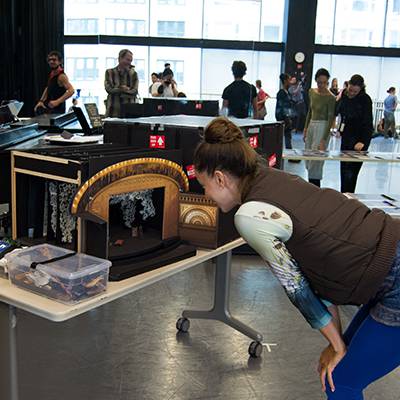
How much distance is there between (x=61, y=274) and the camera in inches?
58.8

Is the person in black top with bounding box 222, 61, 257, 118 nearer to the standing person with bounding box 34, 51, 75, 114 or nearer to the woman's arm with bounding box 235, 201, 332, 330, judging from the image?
the standing person with bounding box 34, 51, 75, 114

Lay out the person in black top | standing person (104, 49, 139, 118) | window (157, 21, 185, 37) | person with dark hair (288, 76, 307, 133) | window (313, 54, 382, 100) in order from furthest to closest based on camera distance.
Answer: window (313, 54, 382, 100)
window (157, 21, 185, 37)
person with dark hair (288, 76, 307, 133)
standing person (104, 49, 139, 118)
the person in black top

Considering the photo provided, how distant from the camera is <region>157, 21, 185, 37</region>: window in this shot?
10.4 meters

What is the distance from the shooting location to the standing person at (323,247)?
1.41 m

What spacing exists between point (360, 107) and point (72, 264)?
3.96 meters

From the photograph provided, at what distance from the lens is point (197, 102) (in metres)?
4.93

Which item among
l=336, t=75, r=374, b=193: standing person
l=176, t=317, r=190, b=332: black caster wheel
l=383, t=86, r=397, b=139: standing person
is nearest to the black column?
l=383, t=86, r=397, b=139: standing person

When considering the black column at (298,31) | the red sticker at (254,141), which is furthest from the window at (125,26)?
the red sticker at (254,141)

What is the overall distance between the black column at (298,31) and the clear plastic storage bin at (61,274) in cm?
975

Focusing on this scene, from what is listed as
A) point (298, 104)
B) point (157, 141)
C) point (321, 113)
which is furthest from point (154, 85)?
point (157, 141)

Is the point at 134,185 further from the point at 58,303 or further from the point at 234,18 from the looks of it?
the point at 234,18

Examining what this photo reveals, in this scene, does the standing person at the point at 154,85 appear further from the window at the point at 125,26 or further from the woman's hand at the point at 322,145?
the woman's hand at the point at 322,145

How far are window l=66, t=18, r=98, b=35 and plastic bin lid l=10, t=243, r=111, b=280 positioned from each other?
371 inches

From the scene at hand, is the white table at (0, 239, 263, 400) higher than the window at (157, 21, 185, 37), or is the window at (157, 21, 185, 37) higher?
the window at (157, 21, 185, 37)
